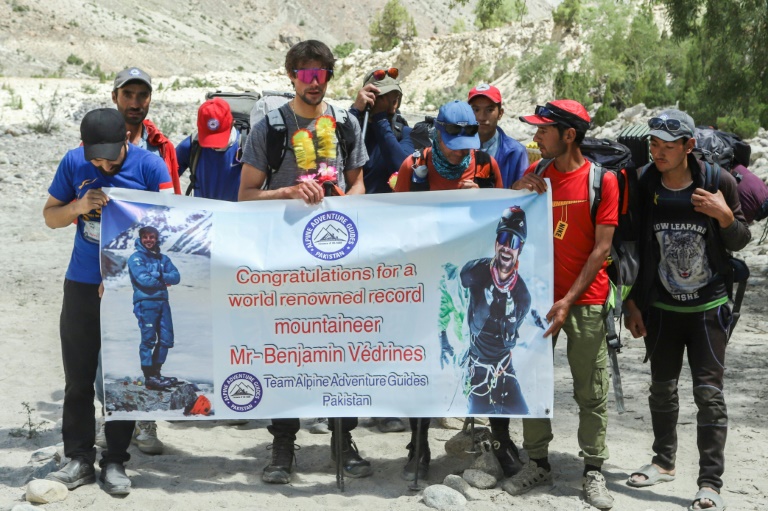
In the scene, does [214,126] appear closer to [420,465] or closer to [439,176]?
[439,176]

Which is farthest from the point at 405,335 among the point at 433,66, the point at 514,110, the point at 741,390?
the point at 433,66

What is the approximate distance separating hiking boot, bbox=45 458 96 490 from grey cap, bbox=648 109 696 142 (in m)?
3.48

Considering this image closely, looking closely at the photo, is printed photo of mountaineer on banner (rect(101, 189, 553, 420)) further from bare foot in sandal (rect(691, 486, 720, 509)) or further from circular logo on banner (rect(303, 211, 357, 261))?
bare foot in sandal (rect(691, 486, 720, 509))

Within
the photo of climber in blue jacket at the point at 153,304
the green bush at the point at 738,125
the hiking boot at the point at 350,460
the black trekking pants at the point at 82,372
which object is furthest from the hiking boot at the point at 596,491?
the green bush at the point at 738,125

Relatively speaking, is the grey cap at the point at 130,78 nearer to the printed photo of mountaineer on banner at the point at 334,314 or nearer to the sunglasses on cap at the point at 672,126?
the printed photo of mountaineer on banner at the point at 334,314

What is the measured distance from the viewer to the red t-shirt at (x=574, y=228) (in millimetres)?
4895

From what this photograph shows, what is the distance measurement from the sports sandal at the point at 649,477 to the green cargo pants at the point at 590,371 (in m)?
0.34

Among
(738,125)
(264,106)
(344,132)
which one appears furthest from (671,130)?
(738,125)

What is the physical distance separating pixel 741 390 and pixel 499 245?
135 inches

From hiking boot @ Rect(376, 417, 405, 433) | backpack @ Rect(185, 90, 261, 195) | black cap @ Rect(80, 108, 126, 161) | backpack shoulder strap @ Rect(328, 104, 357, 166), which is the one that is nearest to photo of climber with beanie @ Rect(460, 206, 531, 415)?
backpack shoulder strap @ Rect(328, 104, 357, 166)

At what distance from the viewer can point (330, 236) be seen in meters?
5.05

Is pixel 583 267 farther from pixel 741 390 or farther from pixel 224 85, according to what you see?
pixel 224 85

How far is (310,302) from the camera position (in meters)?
5.03

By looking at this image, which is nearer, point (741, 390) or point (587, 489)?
point (587, 489)
